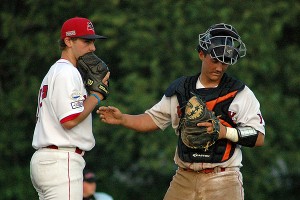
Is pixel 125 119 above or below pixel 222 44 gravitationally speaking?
below

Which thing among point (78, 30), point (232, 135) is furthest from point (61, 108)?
point (232, 135)

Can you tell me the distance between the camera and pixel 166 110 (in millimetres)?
6703

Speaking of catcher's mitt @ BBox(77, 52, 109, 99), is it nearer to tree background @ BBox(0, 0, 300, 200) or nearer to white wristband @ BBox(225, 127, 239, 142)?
white wristband @ BBox(225, 127, 239, 142)

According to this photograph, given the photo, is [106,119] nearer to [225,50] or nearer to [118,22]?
[225,50]

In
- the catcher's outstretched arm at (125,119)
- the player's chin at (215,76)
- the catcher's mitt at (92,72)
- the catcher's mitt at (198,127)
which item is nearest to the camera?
the catcher's mitt at (198,127)

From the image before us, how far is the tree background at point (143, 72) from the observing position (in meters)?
12.6

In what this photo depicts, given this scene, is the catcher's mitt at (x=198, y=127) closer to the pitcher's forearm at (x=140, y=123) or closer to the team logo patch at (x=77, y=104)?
the pitcher's forearm at (x=140, y=123)

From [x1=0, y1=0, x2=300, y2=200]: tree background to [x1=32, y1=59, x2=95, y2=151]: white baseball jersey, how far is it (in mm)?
5825

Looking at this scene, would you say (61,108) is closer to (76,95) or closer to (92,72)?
(76,95)

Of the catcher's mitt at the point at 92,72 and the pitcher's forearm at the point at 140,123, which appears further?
the pitcher's forearm at the point at 140,123

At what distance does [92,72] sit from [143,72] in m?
6.52

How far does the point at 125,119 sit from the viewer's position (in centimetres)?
674

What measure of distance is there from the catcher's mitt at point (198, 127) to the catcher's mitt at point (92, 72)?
71 centimetres

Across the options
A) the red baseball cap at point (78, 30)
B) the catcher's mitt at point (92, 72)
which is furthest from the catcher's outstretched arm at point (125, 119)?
the red baseball cap at point (78, 30)
